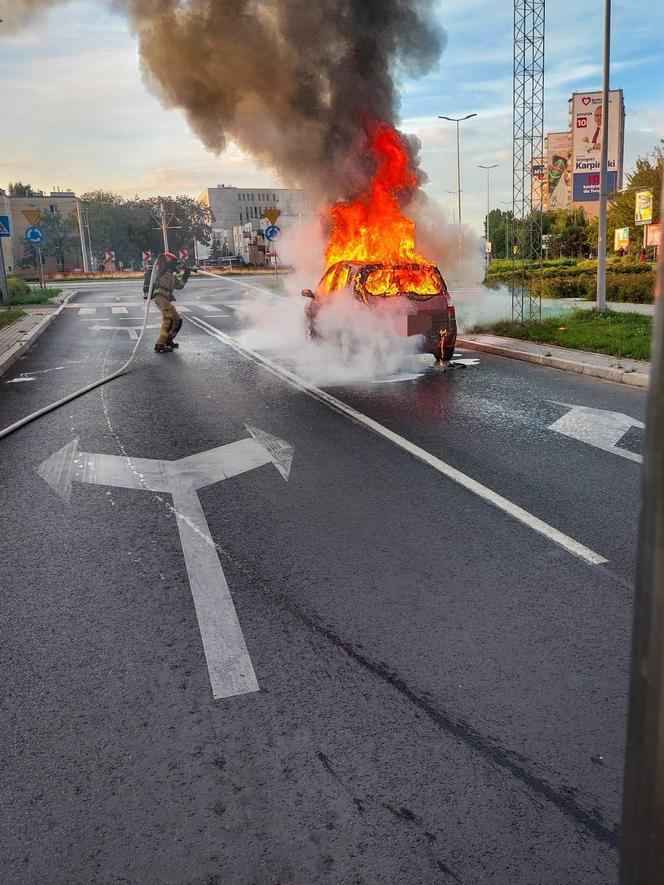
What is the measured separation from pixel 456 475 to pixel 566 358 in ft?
22.8

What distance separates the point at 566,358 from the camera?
12.5 metres

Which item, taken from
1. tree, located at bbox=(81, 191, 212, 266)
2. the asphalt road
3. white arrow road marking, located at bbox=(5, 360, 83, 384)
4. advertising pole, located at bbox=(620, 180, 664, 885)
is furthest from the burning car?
tree, located at bbox=(81, 191, 212, 266)

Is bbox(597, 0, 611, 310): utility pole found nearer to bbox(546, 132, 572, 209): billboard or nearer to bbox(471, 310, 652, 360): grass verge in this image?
bbox(471, 310, 652, 360): grass verge

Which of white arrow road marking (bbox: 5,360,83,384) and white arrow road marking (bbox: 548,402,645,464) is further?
white arrow road marking (bbox: 5,360,83,384)

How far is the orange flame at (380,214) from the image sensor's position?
16.7 m

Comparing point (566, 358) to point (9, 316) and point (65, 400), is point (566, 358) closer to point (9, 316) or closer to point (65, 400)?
point (65, 400)

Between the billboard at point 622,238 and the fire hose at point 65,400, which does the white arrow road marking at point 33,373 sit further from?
the billboard at point 622,238

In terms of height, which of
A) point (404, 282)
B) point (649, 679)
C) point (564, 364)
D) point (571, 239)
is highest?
point (571, 239)

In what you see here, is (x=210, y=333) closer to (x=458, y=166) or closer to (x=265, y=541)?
(x=265, y=541)

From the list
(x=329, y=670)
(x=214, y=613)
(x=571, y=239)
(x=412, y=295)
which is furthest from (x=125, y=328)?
(x=571, y=239)

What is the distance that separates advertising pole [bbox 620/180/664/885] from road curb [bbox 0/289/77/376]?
1329cm

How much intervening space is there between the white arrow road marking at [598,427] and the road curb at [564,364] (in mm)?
1368

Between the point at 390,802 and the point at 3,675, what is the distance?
1982mm

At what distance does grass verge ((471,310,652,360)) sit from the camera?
12641 millimetres
